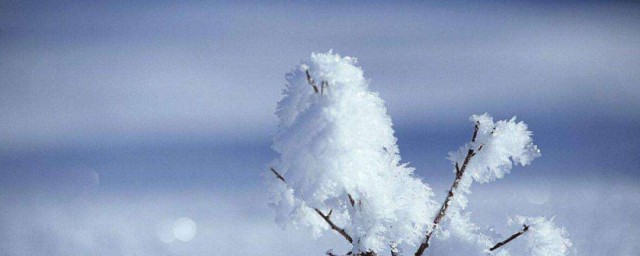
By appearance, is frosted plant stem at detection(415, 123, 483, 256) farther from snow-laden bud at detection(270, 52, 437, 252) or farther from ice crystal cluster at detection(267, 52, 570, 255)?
snow-laden bud at detection(270, 52, 437, 252)

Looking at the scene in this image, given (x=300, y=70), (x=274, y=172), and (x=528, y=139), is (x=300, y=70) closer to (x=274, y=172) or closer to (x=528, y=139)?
(x=274, y=172)

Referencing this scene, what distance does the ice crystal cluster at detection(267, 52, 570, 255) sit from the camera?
4035 millimetres

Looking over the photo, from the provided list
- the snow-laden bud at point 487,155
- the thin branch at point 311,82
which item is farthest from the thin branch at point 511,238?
the thin branch at point 311,82

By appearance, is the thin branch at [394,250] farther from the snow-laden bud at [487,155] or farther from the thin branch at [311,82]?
the thin branch at [311,82]

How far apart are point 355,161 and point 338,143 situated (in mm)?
261


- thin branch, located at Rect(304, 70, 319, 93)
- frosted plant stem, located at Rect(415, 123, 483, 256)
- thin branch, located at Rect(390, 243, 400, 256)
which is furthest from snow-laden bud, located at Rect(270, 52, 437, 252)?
frosted plant stem, located at Rect(415, 123, 483, 256)

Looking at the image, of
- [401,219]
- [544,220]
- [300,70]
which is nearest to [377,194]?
[401,219]

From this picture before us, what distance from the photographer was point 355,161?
4.09m

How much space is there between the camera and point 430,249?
5.72 metres

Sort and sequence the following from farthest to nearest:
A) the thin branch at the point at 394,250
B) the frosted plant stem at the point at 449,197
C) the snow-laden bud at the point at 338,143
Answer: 1. the frosted plant stem at the point at 449,197
2. the thin branch at the point at 394,250
3. the snow-laden bud at the point at 338,143

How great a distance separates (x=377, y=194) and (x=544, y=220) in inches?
90.1

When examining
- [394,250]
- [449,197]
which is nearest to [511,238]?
[449,197]

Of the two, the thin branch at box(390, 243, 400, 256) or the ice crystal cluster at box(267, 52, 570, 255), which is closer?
the ice crystal cluster at box(267, 52, 570, 255)

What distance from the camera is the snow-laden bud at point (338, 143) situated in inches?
158
